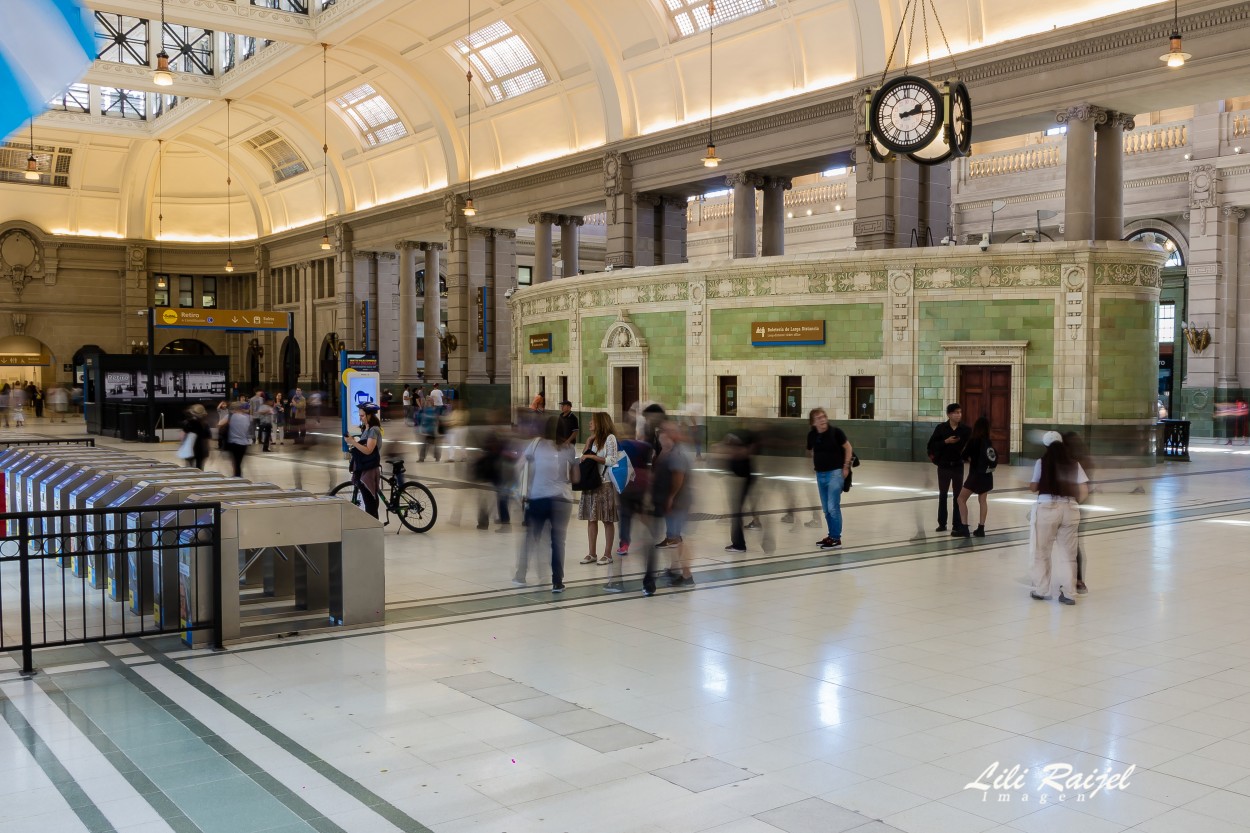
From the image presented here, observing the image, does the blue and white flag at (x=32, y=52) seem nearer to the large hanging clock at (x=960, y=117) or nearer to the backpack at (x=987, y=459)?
the backpack at (x=987, y=459)

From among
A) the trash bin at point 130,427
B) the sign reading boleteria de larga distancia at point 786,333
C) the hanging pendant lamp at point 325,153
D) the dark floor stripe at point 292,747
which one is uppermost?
the hanging pendant lamp at point 325,153

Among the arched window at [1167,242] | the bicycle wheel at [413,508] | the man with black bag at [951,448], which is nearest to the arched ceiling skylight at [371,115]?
the arched window at [1167,242]

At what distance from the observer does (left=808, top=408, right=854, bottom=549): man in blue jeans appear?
1309cm

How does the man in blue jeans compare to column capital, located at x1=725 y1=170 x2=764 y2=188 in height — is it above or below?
below

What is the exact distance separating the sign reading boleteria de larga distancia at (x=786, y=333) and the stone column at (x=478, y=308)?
17.5 meters

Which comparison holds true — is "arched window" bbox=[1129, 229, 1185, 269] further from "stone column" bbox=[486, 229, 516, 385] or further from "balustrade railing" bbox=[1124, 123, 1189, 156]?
"stone column" bbox=[486, 229, 516, 385]

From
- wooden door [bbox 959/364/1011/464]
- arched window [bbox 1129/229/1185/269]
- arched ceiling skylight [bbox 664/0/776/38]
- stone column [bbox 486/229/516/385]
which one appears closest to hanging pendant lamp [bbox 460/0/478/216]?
stone column [bbox 486/229/516/385]

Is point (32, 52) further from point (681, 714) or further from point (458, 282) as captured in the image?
point (458, 282)

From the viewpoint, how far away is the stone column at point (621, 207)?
3378 centimetres

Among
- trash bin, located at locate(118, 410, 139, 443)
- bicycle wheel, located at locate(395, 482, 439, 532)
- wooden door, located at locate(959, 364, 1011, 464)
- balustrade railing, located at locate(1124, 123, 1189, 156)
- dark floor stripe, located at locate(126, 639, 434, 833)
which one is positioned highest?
balustrade railing, located at locate(1124, 123, 1189, 156)

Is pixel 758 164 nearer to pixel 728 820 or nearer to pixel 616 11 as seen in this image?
pixel 616 11

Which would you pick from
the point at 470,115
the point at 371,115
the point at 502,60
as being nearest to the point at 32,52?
the point at 502,60

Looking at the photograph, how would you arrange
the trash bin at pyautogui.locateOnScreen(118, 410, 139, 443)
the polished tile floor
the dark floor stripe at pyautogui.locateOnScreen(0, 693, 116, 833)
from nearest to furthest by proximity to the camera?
the dark floor stripe at pyautogui.locateOnScreen(0, 693, 116, 833) → the polished tile floor → the trash bin at pyautogui.locateOnScreen(118, 410, 139, 443)

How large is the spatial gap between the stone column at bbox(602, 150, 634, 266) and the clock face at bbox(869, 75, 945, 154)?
1729cm
